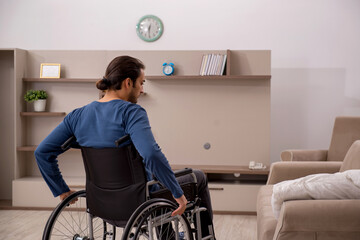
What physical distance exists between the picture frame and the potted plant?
176mm

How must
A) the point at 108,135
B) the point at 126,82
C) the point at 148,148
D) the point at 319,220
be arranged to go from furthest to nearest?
the point at 126,82 < the point at 108,135 < the point at 148,148 < the point at 319,220

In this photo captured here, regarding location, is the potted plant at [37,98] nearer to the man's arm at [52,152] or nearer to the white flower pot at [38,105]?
the white flower pot at [38,105]

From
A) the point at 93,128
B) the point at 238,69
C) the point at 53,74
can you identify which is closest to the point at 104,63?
the point at 53,74

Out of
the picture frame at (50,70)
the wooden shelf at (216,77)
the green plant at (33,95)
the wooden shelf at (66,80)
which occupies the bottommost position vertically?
the green plant at (33,95)

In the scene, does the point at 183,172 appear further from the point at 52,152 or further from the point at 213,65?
→ the point at 213,65

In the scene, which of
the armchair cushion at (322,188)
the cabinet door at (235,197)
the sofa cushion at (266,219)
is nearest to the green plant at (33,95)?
the cabinet door at (235,197)

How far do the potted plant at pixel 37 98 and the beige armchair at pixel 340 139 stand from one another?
2454mm

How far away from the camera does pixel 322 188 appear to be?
2049 mm

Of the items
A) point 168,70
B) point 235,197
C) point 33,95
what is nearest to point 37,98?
point 33,95

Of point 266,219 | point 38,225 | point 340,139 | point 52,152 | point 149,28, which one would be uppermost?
point 149,28

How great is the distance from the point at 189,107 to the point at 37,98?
5.03ft

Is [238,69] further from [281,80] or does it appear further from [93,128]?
[93,128]

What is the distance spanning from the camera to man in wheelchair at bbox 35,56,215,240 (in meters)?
2.18

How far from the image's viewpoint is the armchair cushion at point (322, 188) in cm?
203
